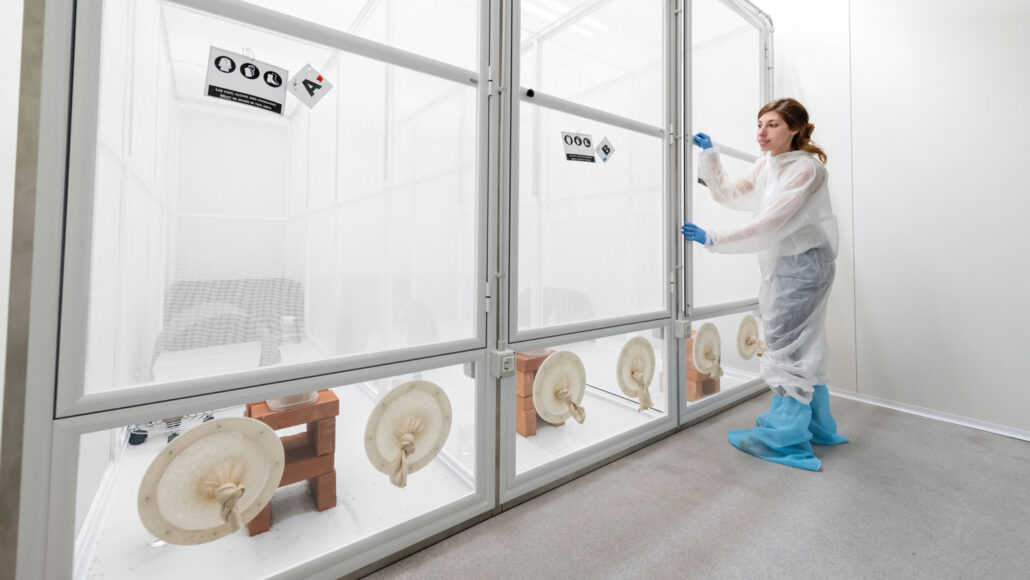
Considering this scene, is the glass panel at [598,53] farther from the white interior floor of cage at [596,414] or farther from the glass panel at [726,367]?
the glass panel at [726,367]

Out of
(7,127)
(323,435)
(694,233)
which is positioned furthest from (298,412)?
(694,233)

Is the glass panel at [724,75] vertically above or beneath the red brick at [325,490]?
above

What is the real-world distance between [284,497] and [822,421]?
2.32 meters

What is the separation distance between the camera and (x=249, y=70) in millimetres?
984

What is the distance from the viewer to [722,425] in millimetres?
2217

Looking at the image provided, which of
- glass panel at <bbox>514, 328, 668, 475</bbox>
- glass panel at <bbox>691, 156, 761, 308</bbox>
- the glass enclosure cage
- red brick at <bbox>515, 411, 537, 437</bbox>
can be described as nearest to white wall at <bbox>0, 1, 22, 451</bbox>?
the glass enclosure cage

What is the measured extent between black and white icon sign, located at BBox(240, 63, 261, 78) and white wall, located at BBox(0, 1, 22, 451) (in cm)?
36

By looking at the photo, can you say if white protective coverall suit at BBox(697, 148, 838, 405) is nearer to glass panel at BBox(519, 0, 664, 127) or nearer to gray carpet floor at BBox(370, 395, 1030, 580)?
gray carpet floor at BBox(370, 395, 1030, 580)

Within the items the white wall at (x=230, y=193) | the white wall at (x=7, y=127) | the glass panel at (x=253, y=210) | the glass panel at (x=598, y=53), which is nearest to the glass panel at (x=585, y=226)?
the glass panel at (x=598, y=53)

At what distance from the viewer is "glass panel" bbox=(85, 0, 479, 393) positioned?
88cm

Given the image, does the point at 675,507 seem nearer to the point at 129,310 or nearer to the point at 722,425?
the point at 722,425

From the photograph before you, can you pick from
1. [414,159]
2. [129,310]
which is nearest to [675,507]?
[414,159]

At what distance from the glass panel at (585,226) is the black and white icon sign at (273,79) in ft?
2.55

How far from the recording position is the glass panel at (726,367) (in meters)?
2.30
